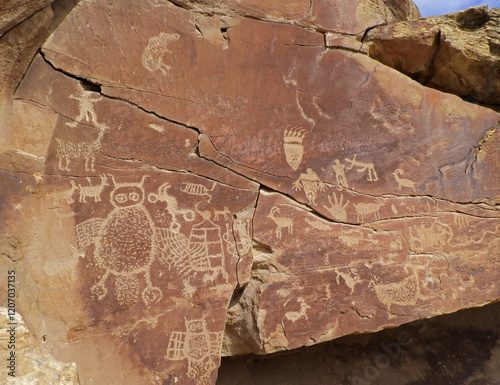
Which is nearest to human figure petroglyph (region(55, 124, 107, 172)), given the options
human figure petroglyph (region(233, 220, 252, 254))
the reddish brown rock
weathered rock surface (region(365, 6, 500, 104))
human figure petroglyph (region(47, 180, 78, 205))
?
human figure petroglyph (region(47, 180, 78, 205))

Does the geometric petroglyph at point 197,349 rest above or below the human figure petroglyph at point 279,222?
below

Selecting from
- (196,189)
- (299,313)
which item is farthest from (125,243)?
(299,313)

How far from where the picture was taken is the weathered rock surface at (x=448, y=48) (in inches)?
147

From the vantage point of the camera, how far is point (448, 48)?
378cm

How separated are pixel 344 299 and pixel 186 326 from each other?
3.93 ft

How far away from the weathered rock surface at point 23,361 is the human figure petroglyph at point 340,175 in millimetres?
2224

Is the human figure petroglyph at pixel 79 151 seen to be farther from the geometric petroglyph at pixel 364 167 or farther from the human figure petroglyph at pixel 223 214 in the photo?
the geometric petroglyph at pixel 364 167

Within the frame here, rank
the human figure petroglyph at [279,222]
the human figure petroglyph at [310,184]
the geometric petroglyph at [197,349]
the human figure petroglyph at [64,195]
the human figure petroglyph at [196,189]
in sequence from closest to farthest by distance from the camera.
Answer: the human figure petroglyph at [64,195], the geometric petroglyph at [197,349], the human figure petroglyph at [196,189], the human figure petroglyph at [279,222], the human figure petroglyph at [310,184]

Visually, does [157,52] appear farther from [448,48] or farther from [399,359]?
[399,359]

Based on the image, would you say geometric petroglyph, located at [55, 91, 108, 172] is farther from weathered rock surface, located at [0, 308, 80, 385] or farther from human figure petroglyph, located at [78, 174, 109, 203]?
weathered rock surface, located at [0, 308, 80, 385]

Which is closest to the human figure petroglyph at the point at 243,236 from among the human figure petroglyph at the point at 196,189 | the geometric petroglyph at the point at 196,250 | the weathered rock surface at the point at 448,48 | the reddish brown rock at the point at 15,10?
the geometric petroglyph at the point at 196,250

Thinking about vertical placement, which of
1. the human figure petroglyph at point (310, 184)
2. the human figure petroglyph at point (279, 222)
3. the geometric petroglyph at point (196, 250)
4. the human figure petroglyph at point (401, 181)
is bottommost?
the geometric petroglyph at point (196, 250)

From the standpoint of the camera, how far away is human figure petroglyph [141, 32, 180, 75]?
9.18ft

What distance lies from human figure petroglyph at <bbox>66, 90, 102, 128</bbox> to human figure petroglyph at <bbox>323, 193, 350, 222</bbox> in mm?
1811
